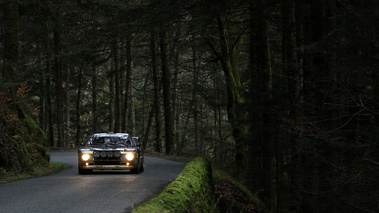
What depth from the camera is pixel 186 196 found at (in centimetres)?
868

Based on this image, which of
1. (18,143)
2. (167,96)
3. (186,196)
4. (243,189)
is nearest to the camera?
(186,196)

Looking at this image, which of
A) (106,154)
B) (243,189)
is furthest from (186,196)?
(106,154)

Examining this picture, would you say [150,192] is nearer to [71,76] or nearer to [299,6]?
[299,6]

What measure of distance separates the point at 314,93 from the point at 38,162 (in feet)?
39.0

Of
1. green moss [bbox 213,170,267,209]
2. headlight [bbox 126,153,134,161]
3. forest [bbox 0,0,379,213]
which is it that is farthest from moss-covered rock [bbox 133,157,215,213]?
headlight [bbox 126,153,134,161]

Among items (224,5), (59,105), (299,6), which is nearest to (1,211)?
(224,5)

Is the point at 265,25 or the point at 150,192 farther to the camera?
the point at 265,25

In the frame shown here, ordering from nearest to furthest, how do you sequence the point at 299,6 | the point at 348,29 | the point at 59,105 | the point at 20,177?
the point at 348,29 → the point at 299,6 → the point at 20,177 → the point at 59,105

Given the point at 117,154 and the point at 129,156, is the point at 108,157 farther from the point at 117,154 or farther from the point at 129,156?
the point at 129,156

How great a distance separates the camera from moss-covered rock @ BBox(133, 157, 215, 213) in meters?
6.79

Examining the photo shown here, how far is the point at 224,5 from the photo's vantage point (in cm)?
1542

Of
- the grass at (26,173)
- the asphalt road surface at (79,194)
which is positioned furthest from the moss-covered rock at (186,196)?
the grass at (26,173)

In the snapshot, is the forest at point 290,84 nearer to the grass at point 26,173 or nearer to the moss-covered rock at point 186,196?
the grass at point 26,173

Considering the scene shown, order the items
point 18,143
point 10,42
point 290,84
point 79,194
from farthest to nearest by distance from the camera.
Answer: point 10,42
point 18,143
point 290,84
point 79,194
